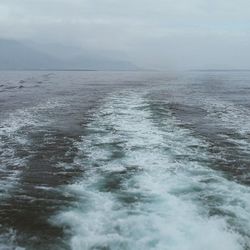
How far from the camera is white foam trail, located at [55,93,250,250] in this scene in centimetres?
845

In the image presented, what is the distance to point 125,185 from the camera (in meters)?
11.5

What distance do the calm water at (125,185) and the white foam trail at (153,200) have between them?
0.02 meters

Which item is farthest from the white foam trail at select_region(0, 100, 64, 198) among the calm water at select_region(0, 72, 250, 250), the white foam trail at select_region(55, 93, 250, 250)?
the white foam trail at select_region(55, 93, 250, 250)

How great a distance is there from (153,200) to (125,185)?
1221mm

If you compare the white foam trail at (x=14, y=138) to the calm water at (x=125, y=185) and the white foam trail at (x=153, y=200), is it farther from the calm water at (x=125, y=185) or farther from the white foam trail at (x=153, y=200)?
the white foam trail at (x=153, y=200)

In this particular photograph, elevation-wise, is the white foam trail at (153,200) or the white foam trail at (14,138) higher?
the white foam trail at (153,200)

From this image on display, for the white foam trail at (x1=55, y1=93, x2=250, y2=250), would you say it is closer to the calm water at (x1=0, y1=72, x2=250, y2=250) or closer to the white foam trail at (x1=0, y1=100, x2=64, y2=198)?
the calm water at (x1=0, y1=72, x2=250, y2=250)

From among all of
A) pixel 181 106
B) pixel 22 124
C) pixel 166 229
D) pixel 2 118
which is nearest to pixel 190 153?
pixel 166 229

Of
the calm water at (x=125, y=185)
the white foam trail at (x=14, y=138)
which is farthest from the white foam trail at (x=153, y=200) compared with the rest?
the white foam trail at (x=14, y=138)

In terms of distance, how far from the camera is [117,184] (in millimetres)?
11594

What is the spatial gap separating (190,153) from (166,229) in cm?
647

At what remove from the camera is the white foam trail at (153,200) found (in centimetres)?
845

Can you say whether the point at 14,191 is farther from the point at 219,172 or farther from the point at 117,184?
the point at 219,172

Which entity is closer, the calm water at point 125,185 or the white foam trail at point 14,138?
the calm water at point 125,185
